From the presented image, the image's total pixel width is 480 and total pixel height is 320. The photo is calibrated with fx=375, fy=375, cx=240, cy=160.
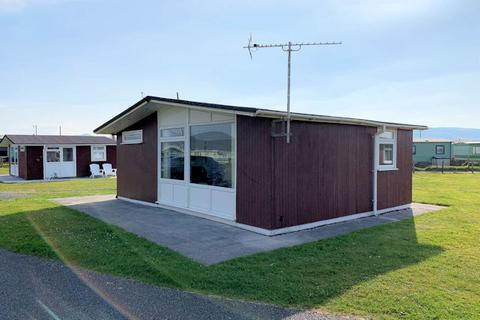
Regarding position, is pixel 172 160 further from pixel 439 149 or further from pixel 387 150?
pixel 439 149

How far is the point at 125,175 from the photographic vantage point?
39.4ft

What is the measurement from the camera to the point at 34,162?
2086 cm

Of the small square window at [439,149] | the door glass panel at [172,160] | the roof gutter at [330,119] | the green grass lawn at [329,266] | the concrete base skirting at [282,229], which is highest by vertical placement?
the roof gutter at [330,119]

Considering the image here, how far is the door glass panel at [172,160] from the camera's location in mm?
9469

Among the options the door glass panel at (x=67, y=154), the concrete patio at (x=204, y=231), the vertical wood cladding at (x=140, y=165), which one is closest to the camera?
the concrete patio at (x=204, y=231)

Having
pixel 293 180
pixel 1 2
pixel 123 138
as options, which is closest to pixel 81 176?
pixel 123 138

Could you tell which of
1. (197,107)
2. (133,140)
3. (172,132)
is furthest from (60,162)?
(197,107)

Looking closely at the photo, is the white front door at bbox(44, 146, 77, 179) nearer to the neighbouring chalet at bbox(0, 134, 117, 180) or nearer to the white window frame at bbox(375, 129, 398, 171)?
the neighbouring chalet at bbox(0, 134, 117, 180)

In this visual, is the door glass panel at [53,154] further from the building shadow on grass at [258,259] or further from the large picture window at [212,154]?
the large picture window at [212,154]

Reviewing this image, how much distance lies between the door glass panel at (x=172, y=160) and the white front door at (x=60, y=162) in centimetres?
1397

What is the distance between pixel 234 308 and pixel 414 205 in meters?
8.59

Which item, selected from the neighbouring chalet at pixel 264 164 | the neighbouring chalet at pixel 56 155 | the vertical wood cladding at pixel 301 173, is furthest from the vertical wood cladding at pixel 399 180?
the neighbouring chalet at pixel 56 155

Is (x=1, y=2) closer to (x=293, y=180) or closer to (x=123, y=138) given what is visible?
(x=123, y=138)

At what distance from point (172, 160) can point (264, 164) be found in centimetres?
366
